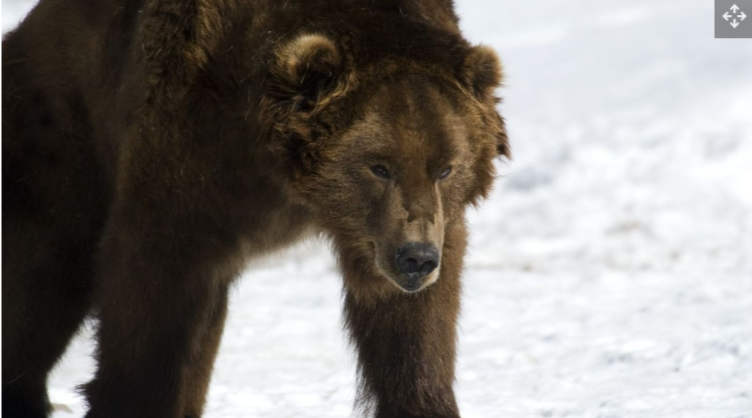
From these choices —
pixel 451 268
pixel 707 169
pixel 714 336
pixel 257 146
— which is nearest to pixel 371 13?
pixel 257 146

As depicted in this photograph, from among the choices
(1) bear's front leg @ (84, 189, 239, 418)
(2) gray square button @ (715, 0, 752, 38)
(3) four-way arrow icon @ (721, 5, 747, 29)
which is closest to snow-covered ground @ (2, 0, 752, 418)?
(2) gray square button @ (715, 0, 752, 38)

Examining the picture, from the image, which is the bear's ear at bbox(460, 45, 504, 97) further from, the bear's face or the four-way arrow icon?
the four-way arrow icon

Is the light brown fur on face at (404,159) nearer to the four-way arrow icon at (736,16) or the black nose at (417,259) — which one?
the black nose at (417,259)

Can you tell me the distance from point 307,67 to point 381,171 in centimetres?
51

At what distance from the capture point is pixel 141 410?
5184 millimetres

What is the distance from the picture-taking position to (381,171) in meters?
4.74

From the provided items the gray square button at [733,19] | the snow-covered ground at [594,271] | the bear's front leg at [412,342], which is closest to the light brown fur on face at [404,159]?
the bear's front leg at [412,342]

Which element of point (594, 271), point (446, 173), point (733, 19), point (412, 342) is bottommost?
point (733, 19)

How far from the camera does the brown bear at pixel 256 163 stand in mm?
4758

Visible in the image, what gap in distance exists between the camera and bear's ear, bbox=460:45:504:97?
16.4ft

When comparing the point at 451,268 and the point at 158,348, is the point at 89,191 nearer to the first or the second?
the point at 158,348

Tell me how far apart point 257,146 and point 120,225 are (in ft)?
2.24

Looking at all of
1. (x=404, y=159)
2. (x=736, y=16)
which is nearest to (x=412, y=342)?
(x=404, y=159)

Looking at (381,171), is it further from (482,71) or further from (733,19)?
(733,19)
